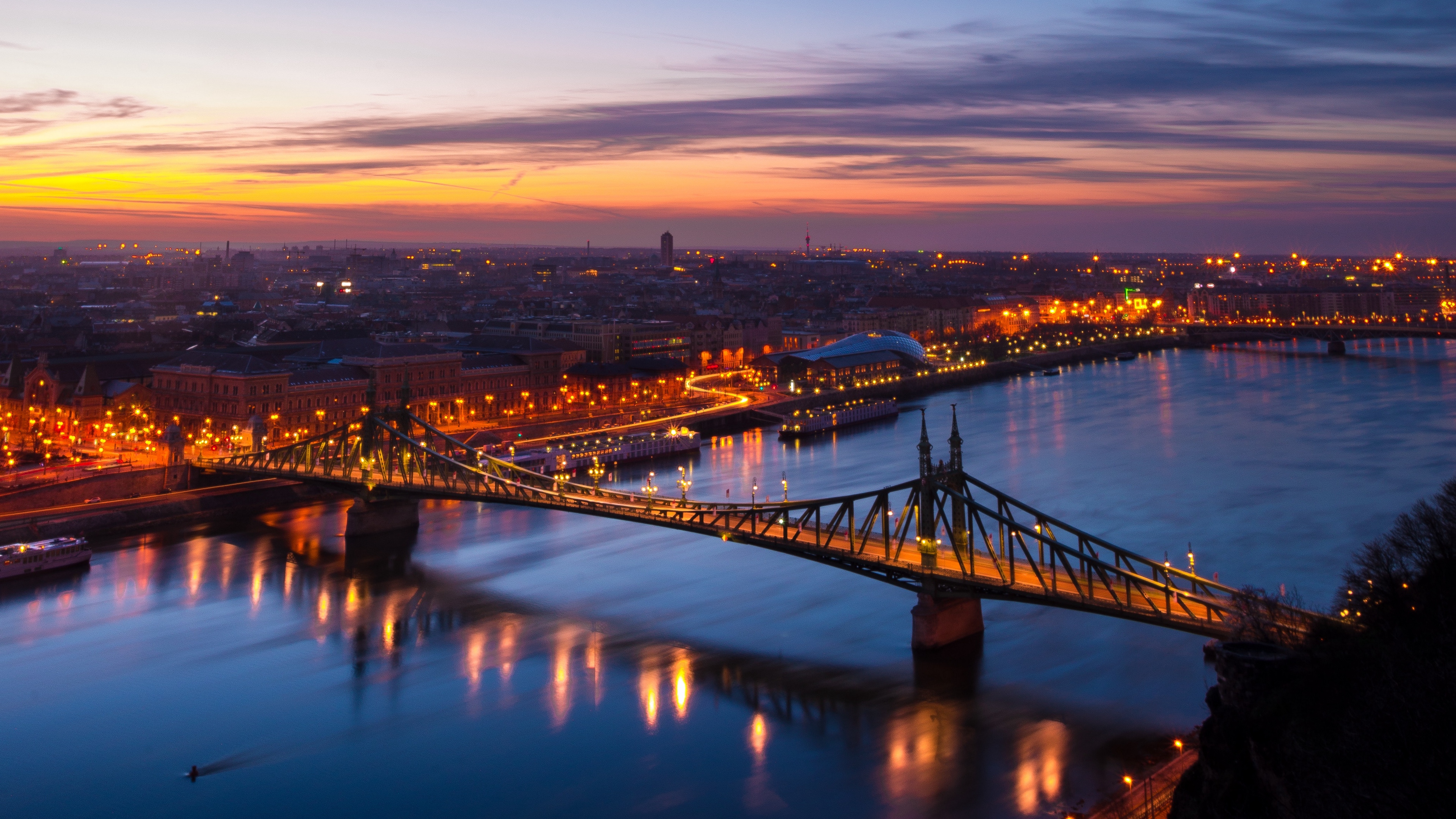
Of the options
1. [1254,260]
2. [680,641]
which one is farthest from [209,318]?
[1254,260]

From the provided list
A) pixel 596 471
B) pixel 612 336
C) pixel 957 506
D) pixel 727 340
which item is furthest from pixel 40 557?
pixel 727 340

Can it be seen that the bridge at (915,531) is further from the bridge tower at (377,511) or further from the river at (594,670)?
the river at (594,670)

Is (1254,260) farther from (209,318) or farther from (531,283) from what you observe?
(209,318)

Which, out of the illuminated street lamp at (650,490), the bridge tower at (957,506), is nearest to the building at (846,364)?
the illuminated street lamp at (650,490)

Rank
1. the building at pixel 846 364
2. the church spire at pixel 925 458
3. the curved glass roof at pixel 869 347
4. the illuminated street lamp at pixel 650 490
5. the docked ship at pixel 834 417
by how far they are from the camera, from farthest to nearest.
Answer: the curved glass roof at pixel 869 347, the building at pixel 846 364, the docked ship at pixel 834 417, the illuminated street lamp at pixel 650 490, the church spire at pixel 925 458

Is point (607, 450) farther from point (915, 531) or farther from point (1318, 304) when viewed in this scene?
point (1318, 304)

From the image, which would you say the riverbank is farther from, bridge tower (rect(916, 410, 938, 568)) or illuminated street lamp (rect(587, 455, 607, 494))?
bridge tower (rect(916, 410, 938, 568))
